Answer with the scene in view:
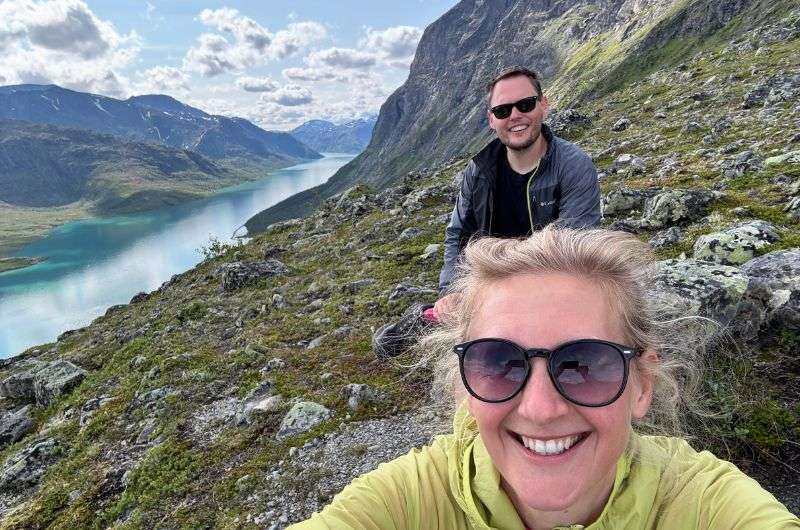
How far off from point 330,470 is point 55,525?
5.27m

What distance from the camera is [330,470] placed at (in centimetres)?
688

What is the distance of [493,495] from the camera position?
2578 mm

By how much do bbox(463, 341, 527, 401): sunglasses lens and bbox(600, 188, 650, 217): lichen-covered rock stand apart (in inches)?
571

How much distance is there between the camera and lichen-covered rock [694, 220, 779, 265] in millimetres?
8797

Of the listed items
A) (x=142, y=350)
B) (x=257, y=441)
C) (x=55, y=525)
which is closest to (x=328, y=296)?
(x=142, y=350)

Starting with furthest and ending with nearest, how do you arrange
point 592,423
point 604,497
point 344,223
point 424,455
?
point 344,223 → point 424,455 → point 604,497 → point 592,423

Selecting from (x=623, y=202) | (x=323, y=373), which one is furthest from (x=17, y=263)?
(x=623, y=202)

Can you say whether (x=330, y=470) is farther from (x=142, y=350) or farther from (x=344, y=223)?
(x=344, y=223)

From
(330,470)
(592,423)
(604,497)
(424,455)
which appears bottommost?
(330,470)

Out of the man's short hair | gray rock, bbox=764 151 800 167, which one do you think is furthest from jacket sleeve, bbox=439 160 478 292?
gray rock, bbox=764 151 800 167

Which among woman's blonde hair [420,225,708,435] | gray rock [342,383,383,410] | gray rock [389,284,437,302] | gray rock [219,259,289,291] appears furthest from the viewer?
gray rock [219,259,289,291]

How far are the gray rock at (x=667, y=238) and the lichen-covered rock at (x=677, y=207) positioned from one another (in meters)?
0.72

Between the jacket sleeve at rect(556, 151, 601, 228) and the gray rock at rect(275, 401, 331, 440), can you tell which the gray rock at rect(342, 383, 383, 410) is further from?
the jacket sleeve at rect(556, 151, 601, 228)

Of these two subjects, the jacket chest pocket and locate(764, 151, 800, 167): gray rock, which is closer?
the jacket chest pocket
